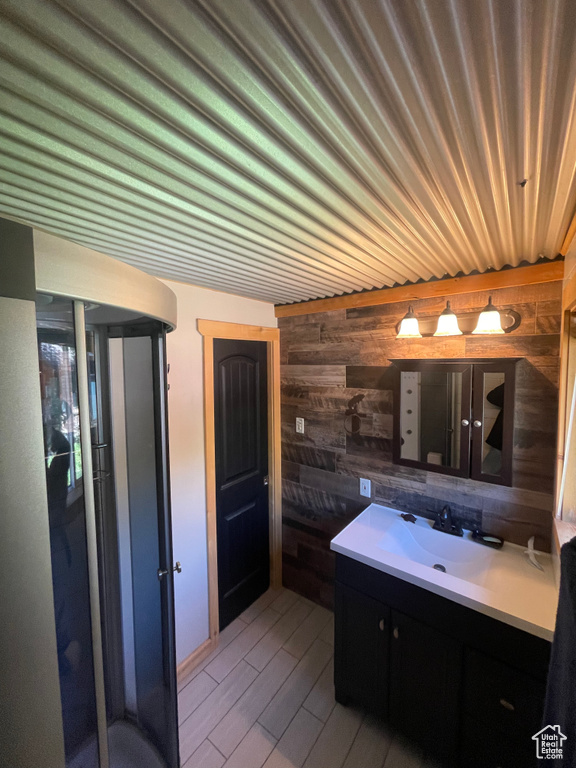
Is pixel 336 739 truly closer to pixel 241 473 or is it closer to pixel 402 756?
pixel 402 756

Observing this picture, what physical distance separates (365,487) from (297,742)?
4.37 ft

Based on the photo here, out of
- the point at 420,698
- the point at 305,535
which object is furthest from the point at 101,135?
the point at 305,535

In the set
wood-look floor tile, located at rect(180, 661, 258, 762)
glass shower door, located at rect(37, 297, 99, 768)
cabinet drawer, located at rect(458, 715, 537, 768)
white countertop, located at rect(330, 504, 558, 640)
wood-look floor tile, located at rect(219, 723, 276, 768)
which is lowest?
wood-look floor tile, located at rect(180, 661, 258, 762)

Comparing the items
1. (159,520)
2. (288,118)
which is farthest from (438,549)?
(288,118)

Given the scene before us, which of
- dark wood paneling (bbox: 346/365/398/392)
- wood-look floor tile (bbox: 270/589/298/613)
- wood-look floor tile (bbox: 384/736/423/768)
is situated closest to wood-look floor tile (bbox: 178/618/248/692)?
wood-look floor tile (bbox: 270/589/298/613)

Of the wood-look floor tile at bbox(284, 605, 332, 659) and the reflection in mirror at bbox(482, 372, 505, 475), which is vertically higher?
the reflection in mirror at bbox(482, 372, 505, 475)

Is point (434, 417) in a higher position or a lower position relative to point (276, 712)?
higher

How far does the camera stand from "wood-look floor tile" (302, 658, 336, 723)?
1692mm

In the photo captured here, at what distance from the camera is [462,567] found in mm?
1593

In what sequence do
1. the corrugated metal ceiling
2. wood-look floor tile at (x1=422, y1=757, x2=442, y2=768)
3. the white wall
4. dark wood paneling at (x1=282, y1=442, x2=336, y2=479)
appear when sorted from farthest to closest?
1. dark wood paneling at (x1=282, y1=442, x2=336, y2=479)
2. the white wall
3. wood-look floor tile at (x1=422, y1=757, x2=442, y2=768)
4. the corrugated metal ceiling

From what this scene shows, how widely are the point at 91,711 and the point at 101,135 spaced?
56.0 inches

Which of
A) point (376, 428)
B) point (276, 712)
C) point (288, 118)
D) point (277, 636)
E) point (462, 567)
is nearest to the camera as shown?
point (288, 118)

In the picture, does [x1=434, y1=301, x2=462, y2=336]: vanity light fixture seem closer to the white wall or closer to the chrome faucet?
the chrome faucet

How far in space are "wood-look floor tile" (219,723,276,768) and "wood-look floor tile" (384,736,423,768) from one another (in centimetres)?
57
